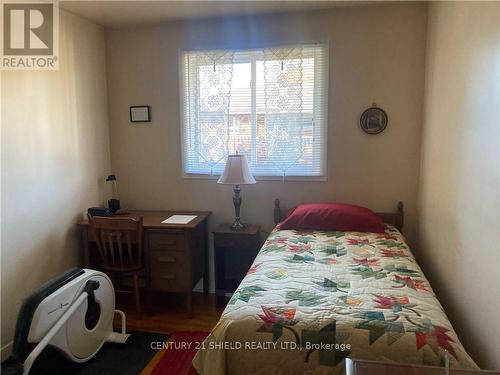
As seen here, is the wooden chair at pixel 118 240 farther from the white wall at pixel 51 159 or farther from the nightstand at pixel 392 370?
the nightstand at pixel 392 370

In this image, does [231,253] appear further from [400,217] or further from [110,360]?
[400,217]

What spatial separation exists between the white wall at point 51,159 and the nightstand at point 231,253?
1233 millimetres

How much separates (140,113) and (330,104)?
177 centimetres

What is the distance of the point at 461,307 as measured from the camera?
6.49ft

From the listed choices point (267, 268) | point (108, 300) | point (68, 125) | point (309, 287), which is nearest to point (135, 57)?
point (68, 125)

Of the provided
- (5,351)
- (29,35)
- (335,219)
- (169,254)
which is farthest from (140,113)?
(5,351)

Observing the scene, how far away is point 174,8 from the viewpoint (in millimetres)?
2955

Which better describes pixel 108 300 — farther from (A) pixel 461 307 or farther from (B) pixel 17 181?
(A) pixel 461 307

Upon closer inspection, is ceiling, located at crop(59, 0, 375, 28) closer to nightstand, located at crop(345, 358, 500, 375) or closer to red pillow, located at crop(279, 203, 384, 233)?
red pillow, located at crop(279, 203, 384, 233)

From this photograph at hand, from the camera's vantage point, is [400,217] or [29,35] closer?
[29,35]

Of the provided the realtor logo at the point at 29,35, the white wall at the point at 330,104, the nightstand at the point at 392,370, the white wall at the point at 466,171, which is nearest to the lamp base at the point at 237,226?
the white wall at the point at 330,104

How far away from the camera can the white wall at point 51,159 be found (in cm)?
245

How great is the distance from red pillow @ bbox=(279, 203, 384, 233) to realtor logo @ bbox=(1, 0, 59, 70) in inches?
88.4

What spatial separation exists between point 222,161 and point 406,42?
6.02ft
